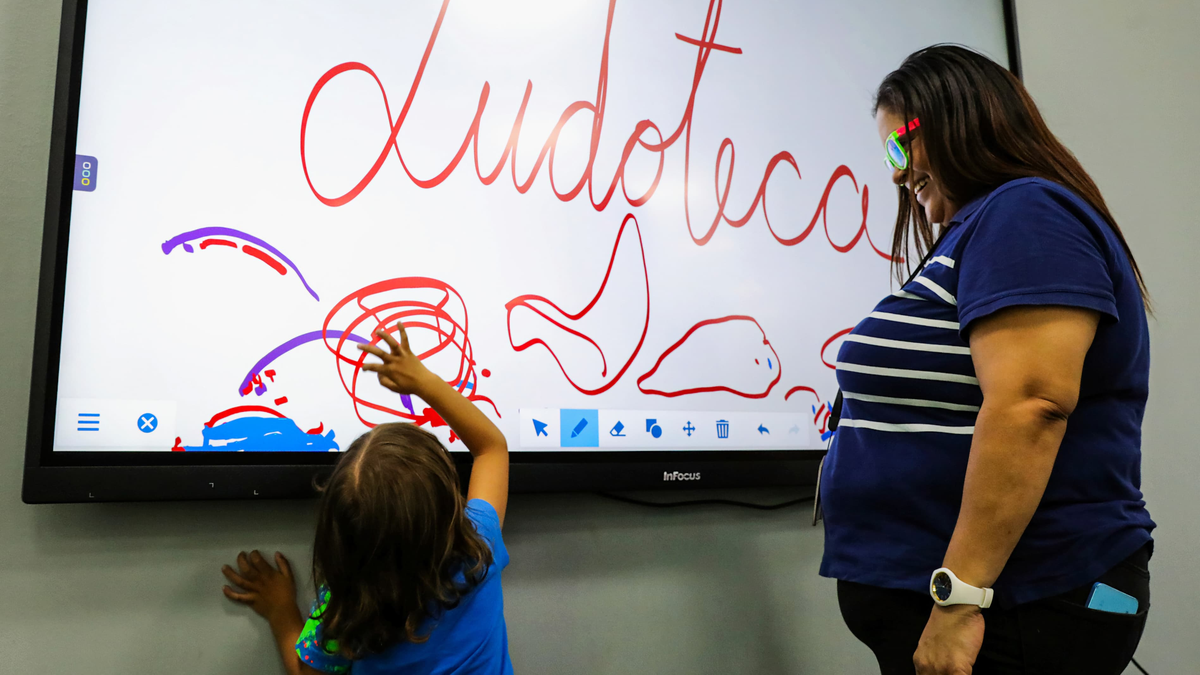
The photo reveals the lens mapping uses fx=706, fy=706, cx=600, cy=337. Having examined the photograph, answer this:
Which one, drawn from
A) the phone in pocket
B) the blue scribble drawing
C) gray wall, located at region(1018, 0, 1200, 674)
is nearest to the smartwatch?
the phone in pocket

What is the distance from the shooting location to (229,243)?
0.93 metres

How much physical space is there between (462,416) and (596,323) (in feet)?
0.98

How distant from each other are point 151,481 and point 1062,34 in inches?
81.9

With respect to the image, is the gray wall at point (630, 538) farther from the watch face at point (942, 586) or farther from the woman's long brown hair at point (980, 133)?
the woman's long brown hair at point (980, 133)

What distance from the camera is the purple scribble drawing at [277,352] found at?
3.01 feet

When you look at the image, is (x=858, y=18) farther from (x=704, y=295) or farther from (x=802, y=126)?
(x=704, y=295)

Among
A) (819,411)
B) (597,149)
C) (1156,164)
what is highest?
(1156,164)

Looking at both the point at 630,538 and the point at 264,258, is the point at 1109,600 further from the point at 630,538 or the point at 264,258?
the point at 264,258

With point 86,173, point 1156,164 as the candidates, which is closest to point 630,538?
point 86,173

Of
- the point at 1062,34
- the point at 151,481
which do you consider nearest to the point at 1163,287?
the point at 1062,34

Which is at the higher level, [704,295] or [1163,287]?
[1163,287]

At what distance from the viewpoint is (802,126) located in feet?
4.45

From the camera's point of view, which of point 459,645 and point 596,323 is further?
point 596,323

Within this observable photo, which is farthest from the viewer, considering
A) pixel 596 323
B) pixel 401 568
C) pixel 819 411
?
pixel 819 411
